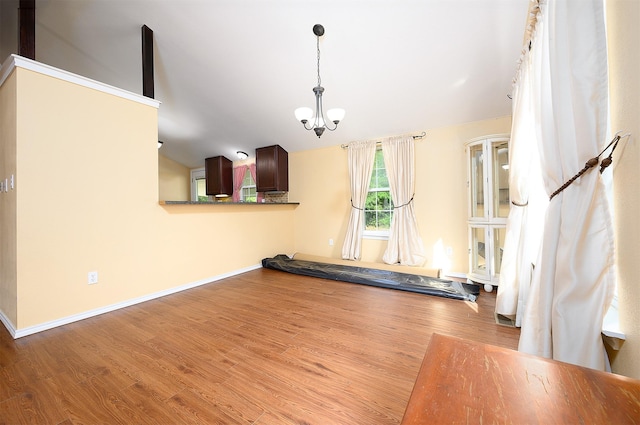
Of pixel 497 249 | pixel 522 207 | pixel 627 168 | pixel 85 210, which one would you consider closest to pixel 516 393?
pixel 627 168

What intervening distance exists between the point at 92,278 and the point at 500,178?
4.28 m

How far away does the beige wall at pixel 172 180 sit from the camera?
644cm

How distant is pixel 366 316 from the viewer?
223 centimetres

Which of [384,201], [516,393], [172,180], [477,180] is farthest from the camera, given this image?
[172,180]

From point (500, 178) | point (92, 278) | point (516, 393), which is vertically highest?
point (500, 178)

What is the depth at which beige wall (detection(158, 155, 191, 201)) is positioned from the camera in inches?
254

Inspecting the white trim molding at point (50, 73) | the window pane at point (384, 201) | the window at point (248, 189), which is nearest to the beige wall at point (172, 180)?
the window at point (248, 189)

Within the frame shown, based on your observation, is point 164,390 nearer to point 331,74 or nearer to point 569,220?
point 569,220

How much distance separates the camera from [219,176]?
18.8 ft

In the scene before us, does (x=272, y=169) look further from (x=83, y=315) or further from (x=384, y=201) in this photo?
(x=83, y=315)

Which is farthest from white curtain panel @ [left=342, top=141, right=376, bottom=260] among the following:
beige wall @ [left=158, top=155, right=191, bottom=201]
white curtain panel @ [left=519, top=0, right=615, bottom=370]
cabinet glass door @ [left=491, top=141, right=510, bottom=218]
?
beige wall @ [left=158, top=155, right=191, bottom=201]

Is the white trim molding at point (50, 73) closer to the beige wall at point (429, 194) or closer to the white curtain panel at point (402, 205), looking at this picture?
the beige wall at point (429, 194)

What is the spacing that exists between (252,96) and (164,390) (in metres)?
3.45

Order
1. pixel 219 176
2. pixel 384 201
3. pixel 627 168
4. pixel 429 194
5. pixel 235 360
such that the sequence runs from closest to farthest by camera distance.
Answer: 1. pixel 627 168
2. pixel 235 360
3. pixel 429 194
4. pixel 384 201
5. pixel 219 176
